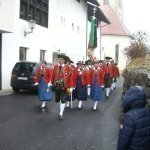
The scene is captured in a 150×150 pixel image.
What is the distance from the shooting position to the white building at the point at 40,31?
23.1 m

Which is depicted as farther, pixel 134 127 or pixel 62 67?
pixel 62 67

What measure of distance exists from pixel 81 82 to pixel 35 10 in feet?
43.3

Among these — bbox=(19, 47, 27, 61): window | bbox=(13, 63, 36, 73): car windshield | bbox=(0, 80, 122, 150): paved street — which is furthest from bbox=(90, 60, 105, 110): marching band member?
bbox=(19, 47, 27, 61): window

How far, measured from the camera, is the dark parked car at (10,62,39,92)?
20828mm

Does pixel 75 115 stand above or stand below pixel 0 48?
below

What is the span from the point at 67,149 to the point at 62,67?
4.77m

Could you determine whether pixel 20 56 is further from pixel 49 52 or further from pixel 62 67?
pixel 62 67

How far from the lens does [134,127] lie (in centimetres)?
493

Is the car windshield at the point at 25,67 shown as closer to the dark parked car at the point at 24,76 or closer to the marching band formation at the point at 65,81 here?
the dark parked car at the point at 24,76

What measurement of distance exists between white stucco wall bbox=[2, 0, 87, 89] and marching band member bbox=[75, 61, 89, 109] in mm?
7800

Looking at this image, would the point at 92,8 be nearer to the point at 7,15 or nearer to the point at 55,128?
the point at 7,15

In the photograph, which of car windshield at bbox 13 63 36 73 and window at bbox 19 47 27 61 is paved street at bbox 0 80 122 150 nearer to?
car windshield at bbox 13 63 36 73

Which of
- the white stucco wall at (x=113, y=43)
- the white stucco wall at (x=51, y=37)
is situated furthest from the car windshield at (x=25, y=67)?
the white stucco wall at (x=113, y=43)

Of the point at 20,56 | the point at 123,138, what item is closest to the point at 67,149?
the point at 123,138
